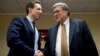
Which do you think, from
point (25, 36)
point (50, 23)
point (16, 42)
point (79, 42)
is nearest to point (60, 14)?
point (79, 42)

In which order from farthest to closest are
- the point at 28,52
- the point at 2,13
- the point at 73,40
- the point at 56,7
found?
the point at 2,13
the point at 56,7
the point at 73,40
the point at 28,52

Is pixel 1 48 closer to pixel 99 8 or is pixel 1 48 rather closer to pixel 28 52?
pixel 99 8

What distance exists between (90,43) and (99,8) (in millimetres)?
3644

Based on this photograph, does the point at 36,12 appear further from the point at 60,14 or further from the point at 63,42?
the point at 63,42

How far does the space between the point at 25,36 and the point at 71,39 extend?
53 centimetres

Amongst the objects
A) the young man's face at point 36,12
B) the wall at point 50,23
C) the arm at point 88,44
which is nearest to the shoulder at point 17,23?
the young man's face at point 36,12

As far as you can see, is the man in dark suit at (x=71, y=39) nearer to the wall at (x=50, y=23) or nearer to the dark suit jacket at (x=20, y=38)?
the dark suit jacket at (x=20, y=38)

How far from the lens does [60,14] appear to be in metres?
2.66

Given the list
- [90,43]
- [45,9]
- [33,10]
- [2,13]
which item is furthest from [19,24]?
[2,13]

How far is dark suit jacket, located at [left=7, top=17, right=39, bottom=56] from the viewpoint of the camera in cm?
217

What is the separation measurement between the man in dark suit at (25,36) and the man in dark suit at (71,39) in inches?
8.8

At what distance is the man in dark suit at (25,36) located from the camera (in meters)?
2.18

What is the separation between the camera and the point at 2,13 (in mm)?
6441

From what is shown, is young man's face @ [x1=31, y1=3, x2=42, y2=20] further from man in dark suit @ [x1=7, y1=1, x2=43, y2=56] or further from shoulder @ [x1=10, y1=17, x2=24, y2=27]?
shoulder @ [x1=10, y1=17, x2=24, y2=27]
